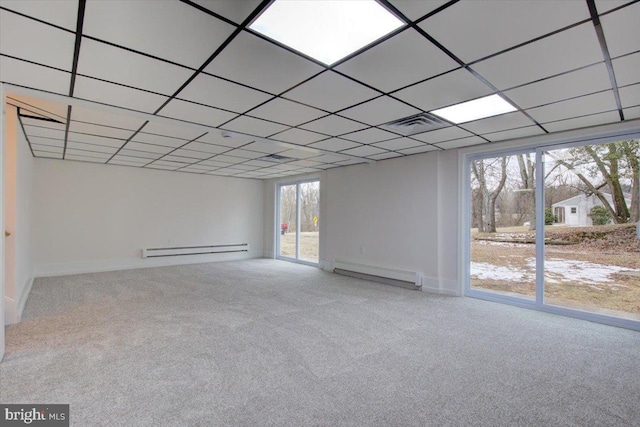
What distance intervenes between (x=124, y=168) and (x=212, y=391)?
6.77 m

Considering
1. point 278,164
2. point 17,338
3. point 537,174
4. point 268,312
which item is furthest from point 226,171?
point 537,174

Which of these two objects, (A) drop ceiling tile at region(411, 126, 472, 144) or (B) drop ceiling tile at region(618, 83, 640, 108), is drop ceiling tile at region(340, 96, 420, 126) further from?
(B) drop ceiling tile at region(618, 83, 640, 108)

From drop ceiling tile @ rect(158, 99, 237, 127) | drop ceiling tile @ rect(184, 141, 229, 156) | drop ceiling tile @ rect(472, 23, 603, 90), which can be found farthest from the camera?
drop ceiling tile @ rect(184, 141, 229, 156)

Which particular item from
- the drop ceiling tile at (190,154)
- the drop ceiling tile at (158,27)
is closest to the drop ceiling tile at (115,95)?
the drop ceiling tile at (158,27)

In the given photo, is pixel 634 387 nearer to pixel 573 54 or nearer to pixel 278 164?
pixel 573 54

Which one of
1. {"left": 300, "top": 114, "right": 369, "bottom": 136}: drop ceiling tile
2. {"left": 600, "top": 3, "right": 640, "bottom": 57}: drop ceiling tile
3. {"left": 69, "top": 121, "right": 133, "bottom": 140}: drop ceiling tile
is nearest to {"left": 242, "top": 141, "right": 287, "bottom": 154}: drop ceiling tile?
{"left": 300, "top": 114, "right": 369, "bottom": 136}: drop ceiling tile

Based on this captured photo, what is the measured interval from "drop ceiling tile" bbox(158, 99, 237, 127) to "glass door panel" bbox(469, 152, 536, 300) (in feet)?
13.0

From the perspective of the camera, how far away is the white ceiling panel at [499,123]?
3.63m

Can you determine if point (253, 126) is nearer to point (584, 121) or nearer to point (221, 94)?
point (221, 94)

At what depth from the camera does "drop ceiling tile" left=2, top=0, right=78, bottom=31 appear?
1720 millimetres

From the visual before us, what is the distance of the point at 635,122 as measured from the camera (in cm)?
372

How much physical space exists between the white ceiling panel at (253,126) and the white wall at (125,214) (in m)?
4.66

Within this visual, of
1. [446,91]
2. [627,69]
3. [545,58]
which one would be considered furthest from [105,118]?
[627,69]

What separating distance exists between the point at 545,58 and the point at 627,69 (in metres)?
0.77
